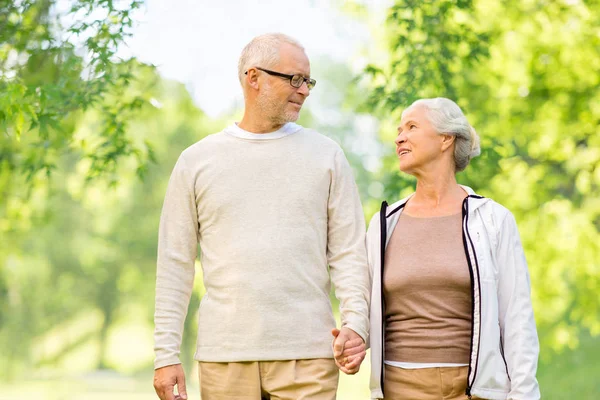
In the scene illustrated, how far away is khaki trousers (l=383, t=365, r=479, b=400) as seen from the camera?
350cm

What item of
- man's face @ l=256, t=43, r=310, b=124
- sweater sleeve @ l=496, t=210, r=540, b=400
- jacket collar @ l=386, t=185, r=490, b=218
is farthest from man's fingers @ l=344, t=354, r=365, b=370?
man's face @ l=256, t=43, r=310, b=124

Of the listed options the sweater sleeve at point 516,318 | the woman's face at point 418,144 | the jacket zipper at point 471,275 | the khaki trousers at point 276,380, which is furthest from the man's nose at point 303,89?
the khaki trousers at point 276,380

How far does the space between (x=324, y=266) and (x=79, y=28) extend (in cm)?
297

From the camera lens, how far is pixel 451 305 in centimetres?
356

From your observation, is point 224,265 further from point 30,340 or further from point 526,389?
point 30,340

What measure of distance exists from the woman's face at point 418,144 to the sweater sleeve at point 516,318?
413 millimetres

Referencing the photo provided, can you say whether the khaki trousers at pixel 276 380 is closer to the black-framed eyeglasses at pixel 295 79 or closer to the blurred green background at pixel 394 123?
the black-framed eyeglasses at pixel 295 79

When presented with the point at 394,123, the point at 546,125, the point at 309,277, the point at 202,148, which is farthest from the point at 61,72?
the point at 546,125

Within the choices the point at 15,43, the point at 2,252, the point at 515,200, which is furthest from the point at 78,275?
the point at 15,43

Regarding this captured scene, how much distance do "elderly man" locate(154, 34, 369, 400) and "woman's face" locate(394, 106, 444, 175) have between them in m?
0.30

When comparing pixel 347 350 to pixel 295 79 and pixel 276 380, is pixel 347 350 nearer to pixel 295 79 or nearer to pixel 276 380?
pixel 276 380

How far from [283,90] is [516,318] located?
1.24 metres

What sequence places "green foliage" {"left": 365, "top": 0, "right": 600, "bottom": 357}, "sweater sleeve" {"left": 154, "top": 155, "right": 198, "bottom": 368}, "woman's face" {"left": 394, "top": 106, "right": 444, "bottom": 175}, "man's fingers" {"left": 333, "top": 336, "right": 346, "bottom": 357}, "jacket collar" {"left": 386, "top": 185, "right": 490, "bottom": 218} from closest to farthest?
"man's fingers" {"left": 333, "top": 336, "right": 346, "bottom": 357} < "sweater sleeve" {"left": 154, "top": 155, "right": 198, "bottom": 368} < "jacket collar" {"left": 386, "top": 185, "right": 490, "bottom": 218} < "woman's face" {"left": 394, "top": 106, "right": 444, "bottom": 175} < "green foliage" {"left": 365, "top": 0, "right": 600, "bottom": 357}

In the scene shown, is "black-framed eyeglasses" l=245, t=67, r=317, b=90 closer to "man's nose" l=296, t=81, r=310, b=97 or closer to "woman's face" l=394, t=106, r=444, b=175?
"man's nose" l=296, t=81, r=310, b=97
